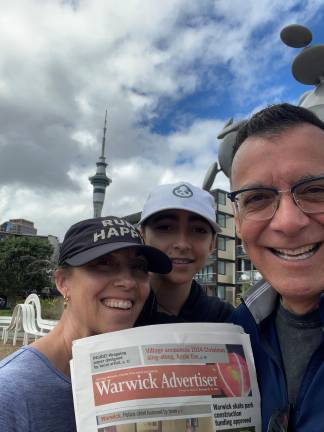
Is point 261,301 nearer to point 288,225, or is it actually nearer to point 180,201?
point 288,225

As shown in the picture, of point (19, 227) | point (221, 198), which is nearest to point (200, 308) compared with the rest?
point (221, 198)

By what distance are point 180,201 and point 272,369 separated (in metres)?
1.20

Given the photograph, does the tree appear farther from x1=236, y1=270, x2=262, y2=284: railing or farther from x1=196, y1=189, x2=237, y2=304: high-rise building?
x1=236, y1=270, x2=262, y2=284: railing

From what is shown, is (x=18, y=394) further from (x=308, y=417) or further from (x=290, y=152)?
(x=290, y=152)

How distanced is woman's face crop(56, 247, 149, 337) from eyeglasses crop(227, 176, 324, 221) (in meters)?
0.53

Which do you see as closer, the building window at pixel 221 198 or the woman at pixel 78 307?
the woman at pixel 78 307

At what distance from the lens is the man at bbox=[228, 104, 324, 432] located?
1312 millimetres

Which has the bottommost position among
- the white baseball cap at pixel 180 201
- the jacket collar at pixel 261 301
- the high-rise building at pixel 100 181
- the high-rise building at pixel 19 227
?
the jacket collar at pixel 261 301

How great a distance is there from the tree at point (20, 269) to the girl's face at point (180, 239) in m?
43.3

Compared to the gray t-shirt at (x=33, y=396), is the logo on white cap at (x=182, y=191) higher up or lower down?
higher up

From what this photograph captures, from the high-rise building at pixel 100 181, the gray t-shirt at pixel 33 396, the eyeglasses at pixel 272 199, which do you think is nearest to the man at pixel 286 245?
the eyeglasses at pixel 272 199

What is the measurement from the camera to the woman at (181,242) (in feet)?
7.73

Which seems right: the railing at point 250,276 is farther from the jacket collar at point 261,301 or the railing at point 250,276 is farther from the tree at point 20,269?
the tree at point 20,269

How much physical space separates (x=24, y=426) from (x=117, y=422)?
370 millimetres
